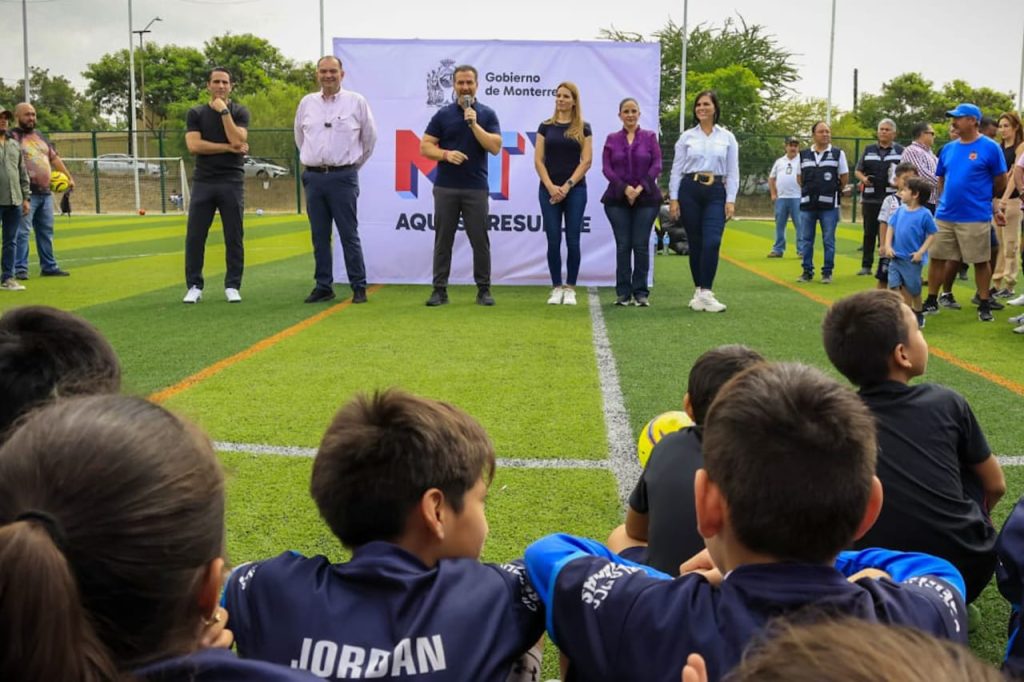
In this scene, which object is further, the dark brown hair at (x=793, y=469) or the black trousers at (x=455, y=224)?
the black trousers at (x=455, y=224)

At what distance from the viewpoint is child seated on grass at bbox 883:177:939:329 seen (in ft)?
27.5

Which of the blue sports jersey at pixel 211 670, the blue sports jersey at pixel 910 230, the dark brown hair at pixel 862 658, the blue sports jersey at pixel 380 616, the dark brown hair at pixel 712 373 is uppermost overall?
the blue sports jersey at pixel 910 230

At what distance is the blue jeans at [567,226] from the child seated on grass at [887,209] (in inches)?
116

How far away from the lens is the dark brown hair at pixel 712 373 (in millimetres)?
2693

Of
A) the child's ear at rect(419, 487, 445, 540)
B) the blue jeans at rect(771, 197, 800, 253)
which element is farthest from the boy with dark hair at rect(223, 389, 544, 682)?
the blue jeans at rect(771, 197, 800, 253)

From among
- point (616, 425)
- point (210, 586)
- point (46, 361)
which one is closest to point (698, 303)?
point (616, 425)

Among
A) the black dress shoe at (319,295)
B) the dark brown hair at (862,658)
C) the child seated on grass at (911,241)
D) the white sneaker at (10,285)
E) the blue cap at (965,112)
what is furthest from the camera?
the white sneaker at (10,285)

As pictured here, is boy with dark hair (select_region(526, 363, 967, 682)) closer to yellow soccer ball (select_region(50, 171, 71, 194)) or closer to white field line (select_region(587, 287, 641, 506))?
white field line (select_region(587, 287, 641, 506))

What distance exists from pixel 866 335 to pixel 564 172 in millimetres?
6947

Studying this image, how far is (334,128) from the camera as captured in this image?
30.3 feet

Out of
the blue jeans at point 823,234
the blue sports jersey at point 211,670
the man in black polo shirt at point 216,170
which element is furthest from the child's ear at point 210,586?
the blue jeans at point 823,234

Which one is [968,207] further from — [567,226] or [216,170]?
[216,170]

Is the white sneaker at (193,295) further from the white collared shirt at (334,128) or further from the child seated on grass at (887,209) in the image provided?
the child seated on grass at (887,209)

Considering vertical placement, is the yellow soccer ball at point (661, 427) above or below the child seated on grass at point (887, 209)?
below
